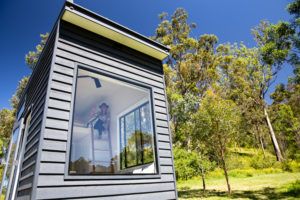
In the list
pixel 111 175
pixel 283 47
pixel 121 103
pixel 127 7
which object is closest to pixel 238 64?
pixel 283 47

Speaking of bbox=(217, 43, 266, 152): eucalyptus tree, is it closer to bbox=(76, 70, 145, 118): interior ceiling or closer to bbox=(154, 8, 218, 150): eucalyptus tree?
bbox=(154, 8, 218, 150): eucalyptus tree

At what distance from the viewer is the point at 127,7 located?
7.96 meters

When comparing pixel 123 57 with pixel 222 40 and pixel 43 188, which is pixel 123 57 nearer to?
pixel 43 188

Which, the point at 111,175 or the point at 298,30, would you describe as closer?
the point at 111,175

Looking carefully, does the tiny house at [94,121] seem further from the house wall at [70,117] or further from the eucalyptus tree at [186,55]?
the eucalyptus tree at [186,55]

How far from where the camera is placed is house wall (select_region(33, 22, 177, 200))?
225 cm

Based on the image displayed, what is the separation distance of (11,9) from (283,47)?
36.2 ft

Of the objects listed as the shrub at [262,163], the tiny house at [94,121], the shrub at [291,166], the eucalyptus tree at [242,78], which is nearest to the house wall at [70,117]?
the tiny house at [94,121]

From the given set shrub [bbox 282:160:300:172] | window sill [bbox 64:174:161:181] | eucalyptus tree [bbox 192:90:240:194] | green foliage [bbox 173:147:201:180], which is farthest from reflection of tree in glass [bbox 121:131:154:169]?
shrub [bbox 282:160:300:172]

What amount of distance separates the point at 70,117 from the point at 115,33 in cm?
166

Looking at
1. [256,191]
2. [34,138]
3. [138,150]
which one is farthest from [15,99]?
[256,191]

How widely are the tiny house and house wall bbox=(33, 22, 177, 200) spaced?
1 cm

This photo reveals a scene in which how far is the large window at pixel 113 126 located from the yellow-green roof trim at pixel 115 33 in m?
0.75

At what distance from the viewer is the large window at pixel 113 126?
11.0 feet
